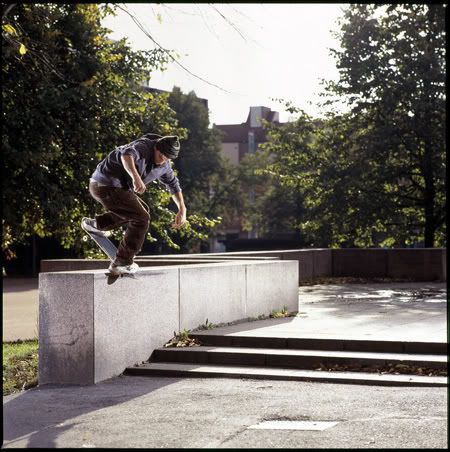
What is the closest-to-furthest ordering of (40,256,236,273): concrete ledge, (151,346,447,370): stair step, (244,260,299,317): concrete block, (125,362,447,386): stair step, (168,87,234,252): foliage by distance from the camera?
(125,362,447,386): stair step < (151,346,447,370): stair step < (244,260,299,317): concrete block < (40,256,236,273): concrete ledge < (168,87,234,252): foliage

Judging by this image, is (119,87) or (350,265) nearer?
(119,87)

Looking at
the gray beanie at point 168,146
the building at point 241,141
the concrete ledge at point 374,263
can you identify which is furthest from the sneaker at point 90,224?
the building at point 241,141

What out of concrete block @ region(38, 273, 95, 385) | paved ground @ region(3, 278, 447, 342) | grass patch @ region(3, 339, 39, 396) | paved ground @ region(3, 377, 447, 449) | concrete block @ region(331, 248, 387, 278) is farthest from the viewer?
concrete block @ region(331, 248, 387, 278)

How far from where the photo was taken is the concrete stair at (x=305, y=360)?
9.92 metres

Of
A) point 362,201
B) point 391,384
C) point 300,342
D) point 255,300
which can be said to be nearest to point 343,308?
point 255,300

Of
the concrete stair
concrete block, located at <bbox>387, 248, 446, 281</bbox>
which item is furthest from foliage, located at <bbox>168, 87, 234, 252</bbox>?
the concrete stair

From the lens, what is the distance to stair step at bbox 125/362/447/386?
9.49 m

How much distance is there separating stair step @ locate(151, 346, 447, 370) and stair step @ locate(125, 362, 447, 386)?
16cm

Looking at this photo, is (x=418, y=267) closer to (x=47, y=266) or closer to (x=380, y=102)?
(x=380, y=102)

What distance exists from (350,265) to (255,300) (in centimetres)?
1293

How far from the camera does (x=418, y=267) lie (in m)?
26.1

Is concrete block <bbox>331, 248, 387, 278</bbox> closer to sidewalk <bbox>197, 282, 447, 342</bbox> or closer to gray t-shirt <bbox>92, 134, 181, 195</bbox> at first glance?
sidewalk <bbox>197, 282, 447, 342</bbox>

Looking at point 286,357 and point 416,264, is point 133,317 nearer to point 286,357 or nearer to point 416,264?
point 286,357

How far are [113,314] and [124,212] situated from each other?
129 centimetres
